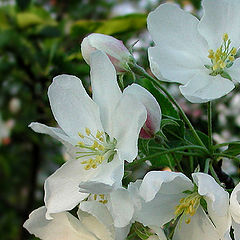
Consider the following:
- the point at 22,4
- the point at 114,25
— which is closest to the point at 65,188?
the point at 114,25

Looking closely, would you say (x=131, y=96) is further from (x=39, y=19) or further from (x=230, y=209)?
(x=39, y=19)

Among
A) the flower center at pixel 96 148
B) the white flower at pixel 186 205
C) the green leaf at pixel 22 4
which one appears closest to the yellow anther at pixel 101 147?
the flower center at pixel 96 148

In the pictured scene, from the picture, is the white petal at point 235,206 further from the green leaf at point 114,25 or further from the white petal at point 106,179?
the green leaf at point 114,25

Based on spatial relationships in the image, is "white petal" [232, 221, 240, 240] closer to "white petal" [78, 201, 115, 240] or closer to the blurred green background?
"white petal" [78, 201, 115, 240]

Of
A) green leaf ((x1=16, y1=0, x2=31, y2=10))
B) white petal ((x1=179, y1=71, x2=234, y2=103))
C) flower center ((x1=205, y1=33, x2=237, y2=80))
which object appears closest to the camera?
white petal ((x1=179, y1=71, x2=234, y2=103))

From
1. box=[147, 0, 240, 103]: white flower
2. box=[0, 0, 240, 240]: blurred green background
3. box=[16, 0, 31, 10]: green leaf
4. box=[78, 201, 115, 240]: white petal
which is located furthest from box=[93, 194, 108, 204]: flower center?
box=[16, 0, 31, 10]: green leaf
